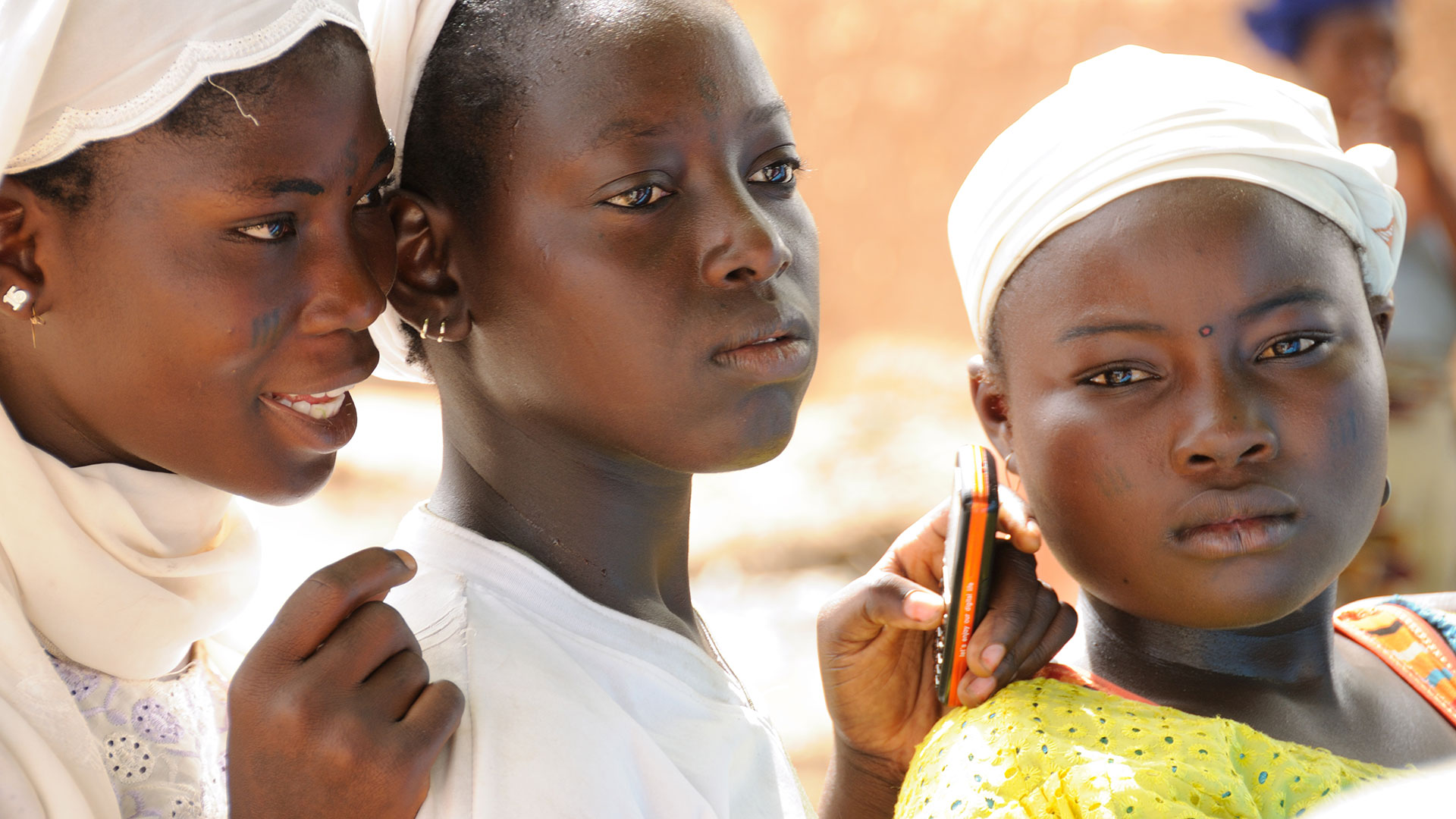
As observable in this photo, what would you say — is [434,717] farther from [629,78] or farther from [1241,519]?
[1241,519]

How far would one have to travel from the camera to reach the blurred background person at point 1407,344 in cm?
404

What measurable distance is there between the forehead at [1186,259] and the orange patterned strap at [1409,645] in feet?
1.91

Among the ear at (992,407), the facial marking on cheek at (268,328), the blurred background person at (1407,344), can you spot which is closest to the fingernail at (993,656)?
the ear at (992,407)

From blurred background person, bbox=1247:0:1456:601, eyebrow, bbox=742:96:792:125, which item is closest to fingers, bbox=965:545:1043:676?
eyebrow, bbox=742:96:792:125

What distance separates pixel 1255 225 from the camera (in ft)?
6.07

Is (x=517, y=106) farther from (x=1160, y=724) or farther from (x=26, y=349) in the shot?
(x=1160, y=724)

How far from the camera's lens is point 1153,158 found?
6.14ft

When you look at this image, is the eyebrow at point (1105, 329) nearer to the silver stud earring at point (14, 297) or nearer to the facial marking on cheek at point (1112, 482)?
the facial marking on cheek at point (1112, 482)

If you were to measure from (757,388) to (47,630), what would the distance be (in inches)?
37.9

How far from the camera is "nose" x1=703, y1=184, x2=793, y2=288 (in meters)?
1.75

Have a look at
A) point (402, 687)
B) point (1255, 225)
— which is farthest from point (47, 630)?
point (1255, 225)

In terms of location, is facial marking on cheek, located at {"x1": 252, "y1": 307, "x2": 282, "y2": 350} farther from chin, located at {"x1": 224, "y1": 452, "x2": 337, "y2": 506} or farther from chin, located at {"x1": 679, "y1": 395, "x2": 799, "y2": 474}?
chin, located at {"x1": 679, "y1": 395, "x2": 799, "y2": 474}

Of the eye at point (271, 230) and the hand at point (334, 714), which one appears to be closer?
the hand at point (334, 714)

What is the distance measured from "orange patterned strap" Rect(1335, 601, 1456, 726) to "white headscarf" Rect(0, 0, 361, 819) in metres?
1.83
